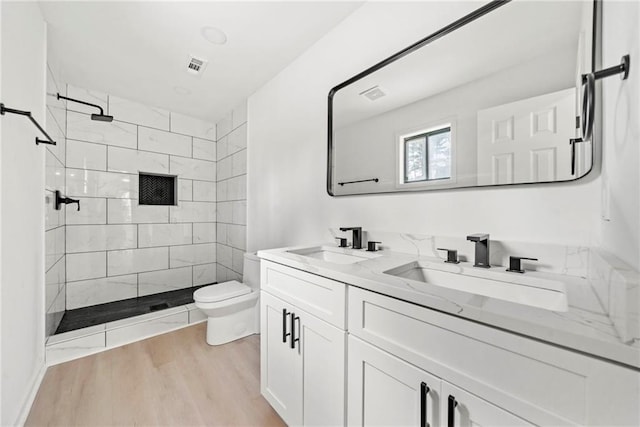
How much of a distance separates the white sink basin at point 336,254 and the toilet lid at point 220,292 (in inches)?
39.1

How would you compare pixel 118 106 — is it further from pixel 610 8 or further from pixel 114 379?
pixel 610 8

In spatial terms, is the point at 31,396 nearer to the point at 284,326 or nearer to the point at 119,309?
the point at 119,309

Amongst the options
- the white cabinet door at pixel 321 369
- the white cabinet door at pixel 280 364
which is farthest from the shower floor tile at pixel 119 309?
the white cabinet door at pixel 321 369

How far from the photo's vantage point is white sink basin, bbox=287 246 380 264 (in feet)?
4.78

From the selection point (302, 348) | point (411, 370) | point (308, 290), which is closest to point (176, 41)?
point (308, 290)

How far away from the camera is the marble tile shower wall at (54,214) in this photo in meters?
1.88

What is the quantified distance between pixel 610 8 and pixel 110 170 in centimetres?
386

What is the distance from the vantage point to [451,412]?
2.20 ft

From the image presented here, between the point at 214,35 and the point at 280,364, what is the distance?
2261 mm

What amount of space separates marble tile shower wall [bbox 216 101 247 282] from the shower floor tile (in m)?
0.61

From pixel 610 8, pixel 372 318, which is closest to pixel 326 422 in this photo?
pixel 372 318

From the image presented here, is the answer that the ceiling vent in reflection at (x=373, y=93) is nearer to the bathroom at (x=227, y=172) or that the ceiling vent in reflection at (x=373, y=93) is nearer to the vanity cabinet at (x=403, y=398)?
the bathroom at (x=227, y=172)

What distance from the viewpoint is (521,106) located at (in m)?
1.03

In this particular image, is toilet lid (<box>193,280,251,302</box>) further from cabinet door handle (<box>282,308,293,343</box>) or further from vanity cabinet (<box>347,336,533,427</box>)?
vanity cabinet (<box>347,336,533,427</box>)
